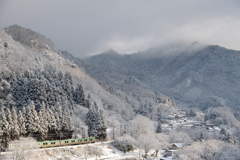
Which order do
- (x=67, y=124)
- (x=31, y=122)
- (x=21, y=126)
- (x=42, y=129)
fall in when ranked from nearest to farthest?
(x=21, y=126), (x=31, y=122), (x=42, y=129), (x=67, y=124)

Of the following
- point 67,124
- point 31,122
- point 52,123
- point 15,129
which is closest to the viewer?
point 15,129

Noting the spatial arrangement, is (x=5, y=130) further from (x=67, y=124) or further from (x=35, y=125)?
(x=67, y=124)

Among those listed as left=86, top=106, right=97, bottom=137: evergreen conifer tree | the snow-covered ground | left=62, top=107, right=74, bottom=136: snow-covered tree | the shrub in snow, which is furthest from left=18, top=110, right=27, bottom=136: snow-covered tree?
the shrub in snow

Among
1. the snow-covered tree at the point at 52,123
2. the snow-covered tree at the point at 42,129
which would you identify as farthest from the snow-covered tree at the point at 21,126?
the snow-covered tree at the point at 52,123

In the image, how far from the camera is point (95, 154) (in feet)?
184

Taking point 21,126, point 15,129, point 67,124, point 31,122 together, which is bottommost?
point 67,124

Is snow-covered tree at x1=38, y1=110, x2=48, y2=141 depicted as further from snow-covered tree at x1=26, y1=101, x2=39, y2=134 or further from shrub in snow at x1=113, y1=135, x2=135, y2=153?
shrub in snow at x1=113, y1=135, x2=135, y2=153

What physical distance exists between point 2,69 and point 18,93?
43.4 ft

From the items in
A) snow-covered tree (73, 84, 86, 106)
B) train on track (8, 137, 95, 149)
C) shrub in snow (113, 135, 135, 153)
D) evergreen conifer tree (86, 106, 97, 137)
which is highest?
snow-covered tree (73, 84, 86, 106)

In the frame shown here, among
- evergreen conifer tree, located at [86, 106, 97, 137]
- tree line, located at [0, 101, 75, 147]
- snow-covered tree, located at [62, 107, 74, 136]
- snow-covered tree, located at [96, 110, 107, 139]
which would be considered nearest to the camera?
tree line, located at [0, 101, 75, 147]

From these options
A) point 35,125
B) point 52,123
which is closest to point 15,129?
point 35,125

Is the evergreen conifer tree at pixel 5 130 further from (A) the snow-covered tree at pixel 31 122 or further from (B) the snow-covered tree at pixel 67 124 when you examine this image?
(B) the snow-covered tree at pixel 67 124

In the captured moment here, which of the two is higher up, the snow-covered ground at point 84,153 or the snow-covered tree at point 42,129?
the snow-covered tree at point 42,129

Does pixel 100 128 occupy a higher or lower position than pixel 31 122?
lower
